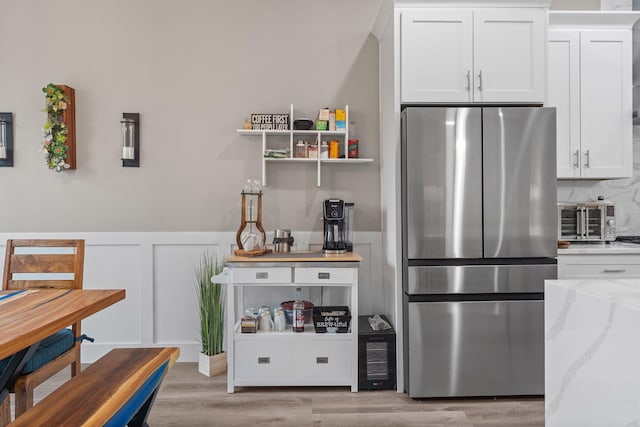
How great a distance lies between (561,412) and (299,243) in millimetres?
2258

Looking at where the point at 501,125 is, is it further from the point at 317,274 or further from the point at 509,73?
the point at 317,274

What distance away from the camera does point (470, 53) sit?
2.69 m

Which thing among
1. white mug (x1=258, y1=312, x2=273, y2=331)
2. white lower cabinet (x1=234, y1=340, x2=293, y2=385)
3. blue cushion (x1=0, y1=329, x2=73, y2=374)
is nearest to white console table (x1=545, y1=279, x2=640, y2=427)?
white lower cabinet (x1=234, y1=340, x2=293, y2=385)

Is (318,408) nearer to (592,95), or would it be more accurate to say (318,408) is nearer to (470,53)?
(470,53)

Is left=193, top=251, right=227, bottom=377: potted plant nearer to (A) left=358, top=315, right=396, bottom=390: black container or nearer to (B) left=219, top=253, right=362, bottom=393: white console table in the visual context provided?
(B) left=219, top=253, right=362, bottom=393: white console table

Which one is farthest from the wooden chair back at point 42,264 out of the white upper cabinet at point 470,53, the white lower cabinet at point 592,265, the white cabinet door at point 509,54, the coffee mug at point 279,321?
the white lower cabinet at point 592,265

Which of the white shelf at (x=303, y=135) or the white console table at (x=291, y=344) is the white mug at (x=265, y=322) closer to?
the white console table at (x=291, y=344)

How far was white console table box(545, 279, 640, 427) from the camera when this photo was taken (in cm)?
96

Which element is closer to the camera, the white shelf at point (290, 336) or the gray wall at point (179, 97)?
the white shelf at point (290, 336)

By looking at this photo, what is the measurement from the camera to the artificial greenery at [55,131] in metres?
3.12

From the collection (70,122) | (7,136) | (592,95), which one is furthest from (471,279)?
(7,136)

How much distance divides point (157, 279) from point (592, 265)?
307 cm

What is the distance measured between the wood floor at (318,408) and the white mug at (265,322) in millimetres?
382

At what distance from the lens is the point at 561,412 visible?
3.93 ft
